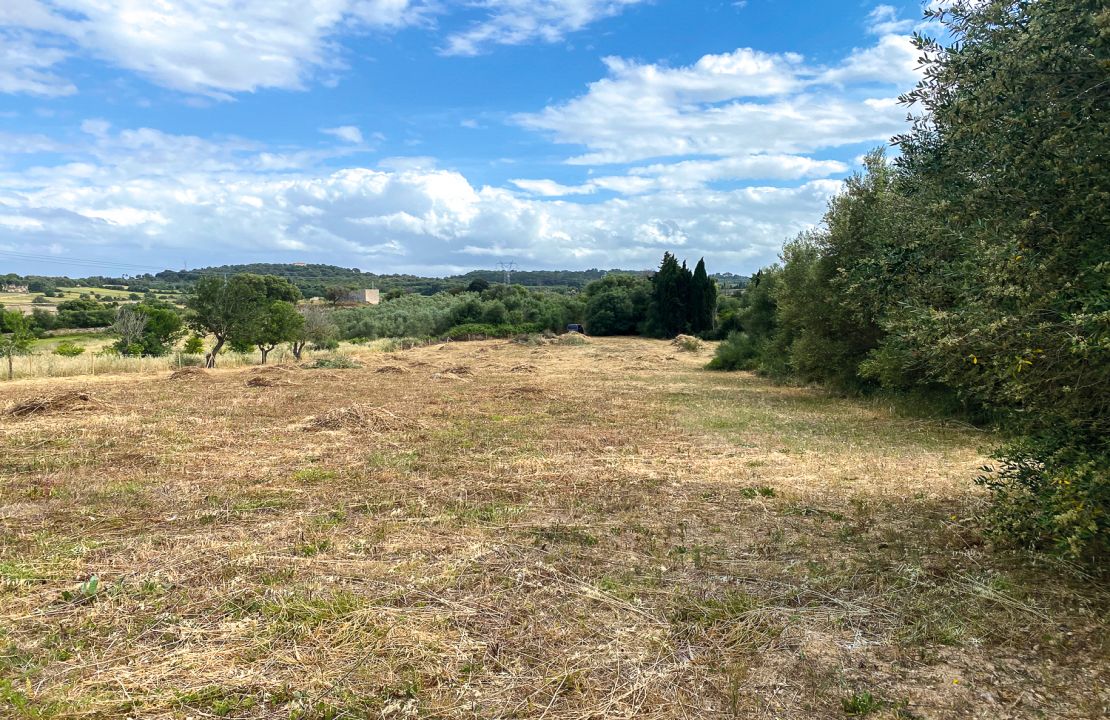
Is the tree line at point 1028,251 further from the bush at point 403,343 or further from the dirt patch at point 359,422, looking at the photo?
the bush at point 403,343

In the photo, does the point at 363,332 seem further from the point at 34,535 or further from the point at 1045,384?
the point at 1045,384

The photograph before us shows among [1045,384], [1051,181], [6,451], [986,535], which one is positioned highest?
[1051,181]

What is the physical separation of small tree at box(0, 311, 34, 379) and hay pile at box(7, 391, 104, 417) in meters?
12.9

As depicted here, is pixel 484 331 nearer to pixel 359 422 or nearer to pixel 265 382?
pixel 265 382

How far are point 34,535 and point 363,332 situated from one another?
5374cm

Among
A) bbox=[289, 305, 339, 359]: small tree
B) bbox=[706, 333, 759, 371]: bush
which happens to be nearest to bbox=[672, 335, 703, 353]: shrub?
bbox=[706, 333, 759, 371]: bush

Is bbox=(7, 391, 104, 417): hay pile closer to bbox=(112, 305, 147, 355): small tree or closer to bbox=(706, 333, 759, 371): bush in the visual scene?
bbox=(112, 305, 147, 355): small tree

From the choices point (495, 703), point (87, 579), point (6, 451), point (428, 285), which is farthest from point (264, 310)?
point (428, 285)

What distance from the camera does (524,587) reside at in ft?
17.2

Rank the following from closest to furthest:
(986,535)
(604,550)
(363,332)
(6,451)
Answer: (986,535)
(604,550)
(6,451)
(363,332)

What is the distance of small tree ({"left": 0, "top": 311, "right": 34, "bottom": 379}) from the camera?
24.9m

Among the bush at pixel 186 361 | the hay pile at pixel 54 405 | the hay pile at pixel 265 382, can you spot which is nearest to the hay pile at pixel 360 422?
the hay pile at pixel 54 405

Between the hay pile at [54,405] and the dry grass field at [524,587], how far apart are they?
11.6 ft

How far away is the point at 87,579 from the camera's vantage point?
5312mm
